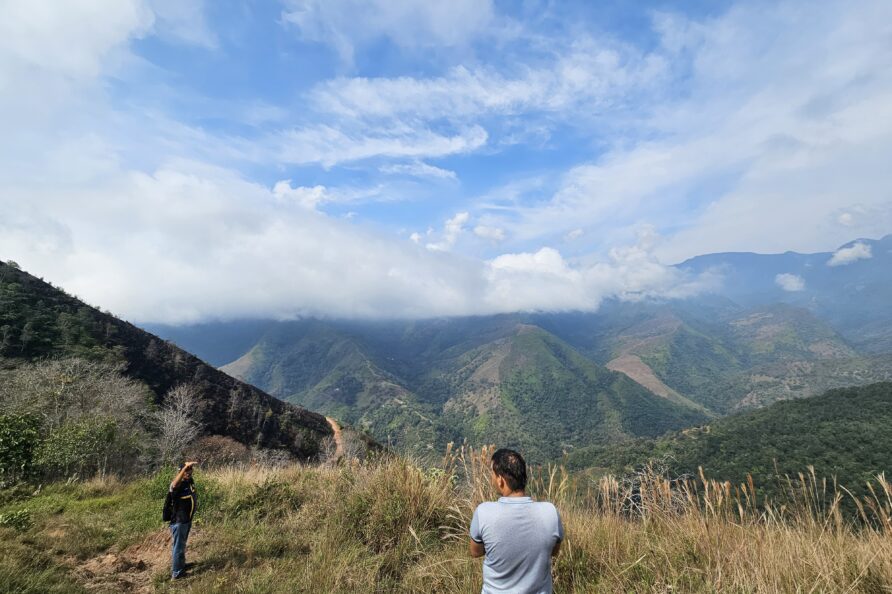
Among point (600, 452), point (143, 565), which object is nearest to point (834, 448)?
point (600, 452)

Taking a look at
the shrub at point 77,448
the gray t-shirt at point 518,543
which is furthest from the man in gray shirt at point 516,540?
the shrub at point 77,448

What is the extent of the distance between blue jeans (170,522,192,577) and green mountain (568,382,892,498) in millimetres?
→ 43310

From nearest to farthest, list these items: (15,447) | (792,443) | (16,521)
Result: (16,521) < (15,447) < (792,443)

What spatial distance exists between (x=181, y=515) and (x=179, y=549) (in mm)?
408

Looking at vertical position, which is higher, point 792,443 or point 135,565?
point 135,565

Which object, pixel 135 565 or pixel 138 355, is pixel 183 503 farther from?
pixel 138 355

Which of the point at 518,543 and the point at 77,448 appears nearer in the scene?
the point at 518,543

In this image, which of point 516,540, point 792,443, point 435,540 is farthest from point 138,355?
point 792,443

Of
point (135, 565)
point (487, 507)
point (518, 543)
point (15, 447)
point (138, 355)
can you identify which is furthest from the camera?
point (138, 355)

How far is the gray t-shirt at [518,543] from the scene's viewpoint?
2.69 metres

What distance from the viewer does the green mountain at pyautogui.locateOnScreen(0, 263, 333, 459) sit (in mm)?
34906

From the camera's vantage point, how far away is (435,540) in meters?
4.73

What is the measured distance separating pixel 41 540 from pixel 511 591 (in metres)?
6.45

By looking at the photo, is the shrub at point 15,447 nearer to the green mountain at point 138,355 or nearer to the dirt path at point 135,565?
the dirt path at point 135,565
